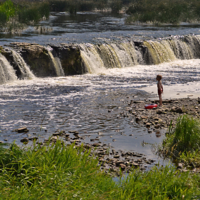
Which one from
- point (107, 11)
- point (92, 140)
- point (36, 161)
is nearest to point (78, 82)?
point (92, 140)

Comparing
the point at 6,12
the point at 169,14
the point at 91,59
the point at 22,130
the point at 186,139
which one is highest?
the point at 6,12

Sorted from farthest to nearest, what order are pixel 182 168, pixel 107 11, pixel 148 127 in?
pixel 107 11, pixel 148 127, pixel 182 168

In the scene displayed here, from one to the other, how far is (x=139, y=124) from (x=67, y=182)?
6.41 meters

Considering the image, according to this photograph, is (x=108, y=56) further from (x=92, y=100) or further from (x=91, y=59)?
(x=92, y=100)

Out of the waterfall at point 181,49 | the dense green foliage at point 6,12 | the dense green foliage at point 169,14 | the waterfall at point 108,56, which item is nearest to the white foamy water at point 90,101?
the waterfall at point 108,56

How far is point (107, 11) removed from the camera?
58188 millimetres

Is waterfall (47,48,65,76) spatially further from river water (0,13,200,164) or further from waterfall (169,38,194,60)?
waterfall (169,38,194,60)

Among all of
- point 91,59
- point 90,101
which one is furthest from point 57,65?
point 90,101

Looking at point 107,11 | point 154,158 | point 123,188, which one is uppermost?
point 107,11

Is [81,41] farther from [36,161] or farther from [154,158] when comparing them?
[36,161]

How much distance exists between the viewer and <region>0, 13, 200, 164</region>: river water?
435 inches

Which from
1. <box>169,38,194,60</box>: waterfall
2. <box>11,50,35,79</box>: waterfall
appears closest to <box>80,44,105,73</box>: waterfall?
<box>11,50,35,79</box>: waterfall

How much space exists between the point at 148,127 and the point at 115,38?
17.7 metres

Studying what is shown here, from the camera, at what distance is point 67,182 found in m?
5.98
